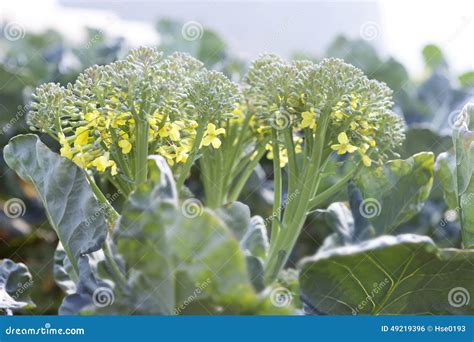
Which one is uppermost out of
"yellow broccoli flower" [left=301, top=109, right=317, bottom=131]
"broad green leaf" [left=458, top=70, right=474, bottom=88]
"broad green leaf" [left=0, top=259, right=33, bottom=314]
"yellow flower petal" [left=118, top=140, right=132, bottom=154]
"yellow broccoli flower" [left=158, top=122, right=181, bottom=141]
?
"broad green leaf" [left=458, top=70, right=474, bottom=88]

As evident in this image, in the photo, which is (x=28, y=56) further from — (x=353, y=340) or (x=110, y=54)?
(x=353, y=340)

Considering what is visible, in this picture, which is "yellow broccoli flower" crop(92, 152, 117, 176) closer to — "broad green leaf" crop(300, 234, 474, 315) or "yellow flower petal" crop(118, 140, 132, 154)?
"yellow flower petal" crop(118, 140, 132, 154)

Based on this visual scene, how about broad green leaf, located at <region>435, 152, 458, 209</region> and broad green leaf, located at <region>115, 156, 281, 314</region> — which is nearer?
broad green leaf, located at <region>115, 156, 281, 314</region>

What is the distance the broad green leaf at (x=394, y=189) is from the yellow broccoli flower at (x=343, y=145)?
9cm

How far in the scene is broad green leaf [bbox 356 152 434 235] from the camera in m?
0.75

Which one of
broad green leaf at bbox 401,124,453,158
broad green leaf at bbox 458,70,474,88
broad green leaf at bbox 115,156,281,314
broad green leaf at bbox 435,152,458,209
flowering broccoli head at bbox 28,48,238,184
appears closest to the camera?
broad green leaf at bbox 115,156,281,314

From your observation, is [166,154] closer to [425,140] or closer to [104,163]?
[104,163]

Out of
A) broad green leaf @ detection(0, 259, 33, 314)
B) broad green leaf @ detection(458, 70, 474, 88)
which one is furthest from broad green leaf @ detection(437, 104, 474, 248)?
broad green leaf @ detection(458, 70, 474, 88)

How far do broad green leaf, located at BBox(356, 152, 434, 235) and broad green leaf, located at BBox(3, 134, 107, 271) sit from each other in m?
0.31

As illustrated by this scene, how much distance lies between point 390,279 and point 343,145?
0.14 metres

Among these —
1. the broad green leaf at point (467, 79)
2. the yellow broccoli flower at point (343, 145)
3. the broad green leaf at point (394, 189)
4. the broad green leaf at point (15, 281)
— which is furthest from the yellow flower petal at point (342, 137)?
the broad green leaf at point (467, 79)

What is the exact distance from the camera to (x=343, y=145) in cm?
66

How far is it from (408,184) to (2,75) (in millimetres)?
863

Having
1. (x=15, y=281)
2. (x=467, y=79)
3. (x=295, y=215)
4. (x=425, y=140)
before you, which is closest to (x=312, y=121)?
(x=295, y=215)
